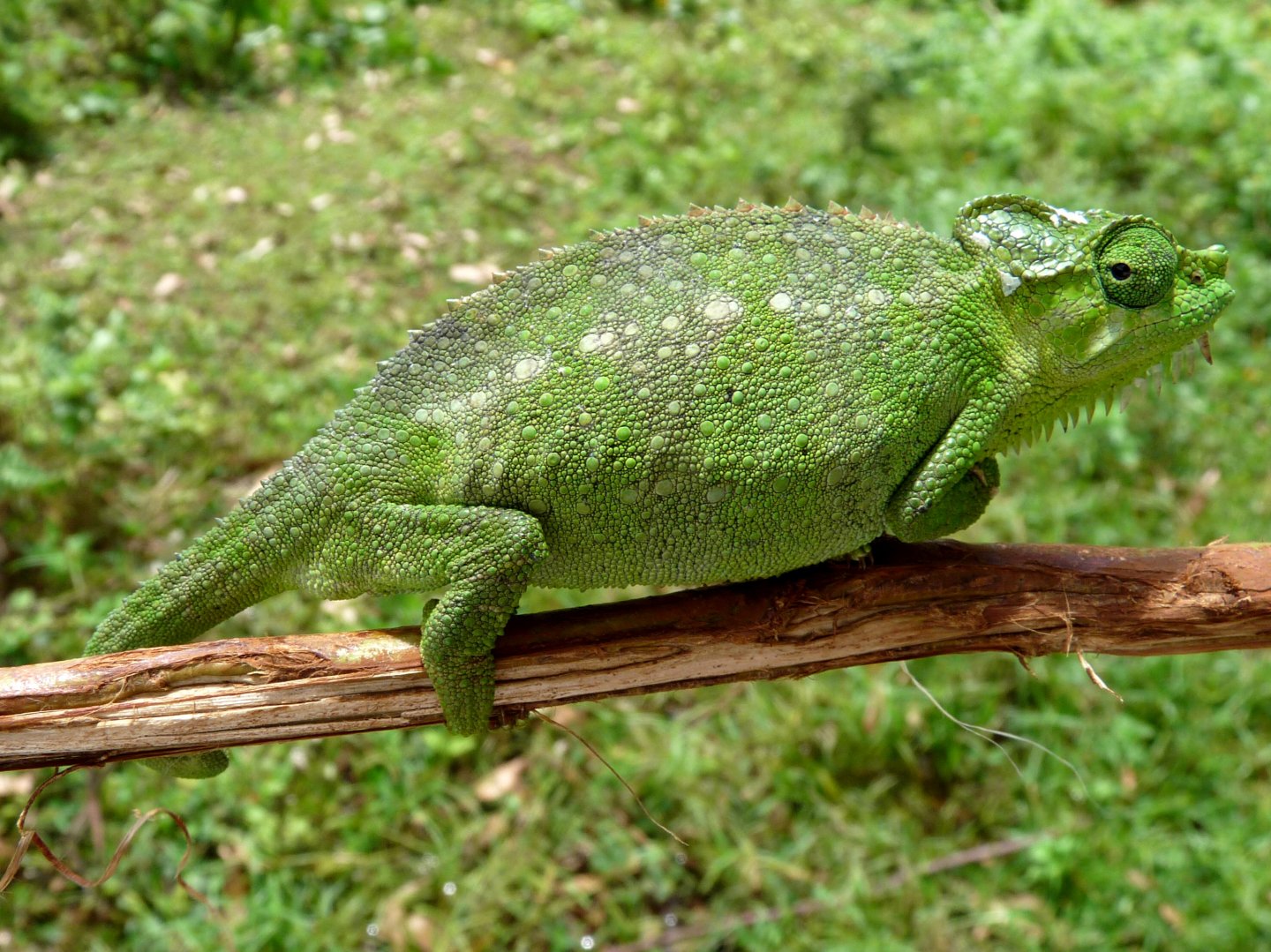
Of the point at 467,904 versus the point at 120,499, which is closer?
the point at 467,904

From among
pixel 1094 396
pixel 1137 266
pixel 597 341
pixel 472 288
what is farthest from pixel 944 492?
pixel 472 288

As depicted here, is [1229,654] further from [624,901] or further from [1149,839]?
[624,901]

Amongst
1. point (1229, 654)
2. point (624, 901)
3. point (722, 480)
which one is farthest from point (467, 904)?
point (1229, 654)

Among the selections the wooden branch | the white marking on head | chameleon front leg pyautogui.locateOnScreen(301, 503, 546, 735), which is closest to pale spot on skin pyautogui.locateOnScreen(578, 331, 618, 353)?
chameleon front leg pyautogui.locateOnScreen(301, 503, 546, 735)

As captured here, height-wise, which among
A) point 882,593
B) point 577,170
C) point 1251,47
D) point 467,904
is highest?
point 1251,47

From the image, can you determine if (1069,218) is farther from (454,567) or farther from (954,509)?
(454,567)

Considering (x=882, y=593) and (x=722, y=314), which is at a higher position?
(x=722, y=314)

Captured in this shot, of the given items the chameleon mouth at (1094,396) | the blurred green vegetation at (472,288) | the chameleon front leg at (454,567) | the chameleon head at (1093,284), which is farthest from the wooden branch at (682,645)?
the blurred green vegetation at (472,288)
